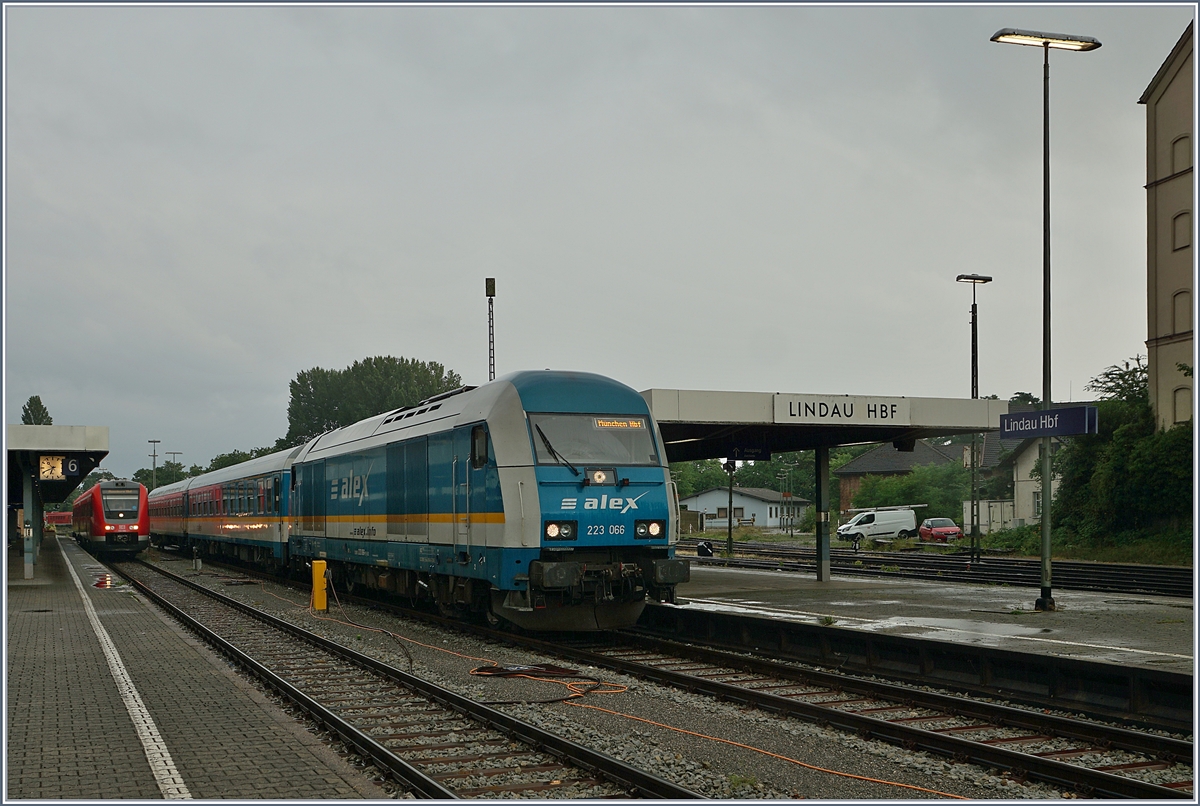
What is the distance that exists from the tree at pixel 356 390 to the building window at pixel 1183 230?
59.3 m

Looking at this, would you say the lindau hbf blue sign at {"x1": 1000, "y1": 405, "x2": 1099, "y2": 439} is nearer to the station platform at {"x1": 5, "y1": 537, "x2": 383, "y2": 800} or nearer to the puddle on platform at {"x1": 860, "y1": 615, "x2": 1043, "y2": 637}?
the puddle on platform at {"x1": 860, "y1": 615, "x2": 1043, "y2": 637}

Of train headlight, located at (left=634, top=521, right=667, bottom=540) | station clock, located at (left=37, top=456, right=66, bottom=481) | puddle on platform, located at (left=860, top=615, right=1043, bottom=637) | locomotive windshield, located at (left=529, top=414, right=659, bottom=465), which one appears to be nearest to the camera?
locomotive windshield, located at (left=529, top=414, right=659, bottom=465)

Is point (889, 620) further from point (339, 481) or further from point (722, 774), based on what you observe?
point (339, 481)

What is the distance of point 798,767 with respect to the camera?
8.05m

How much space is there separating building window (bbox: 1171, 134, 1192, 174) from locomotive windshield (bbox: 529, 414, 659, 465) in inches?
1327

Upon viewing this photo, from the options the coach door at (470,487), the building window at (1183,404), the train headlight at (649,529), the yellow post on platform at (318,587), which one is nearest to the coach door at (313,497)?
the yellow post on platform at (318,587)

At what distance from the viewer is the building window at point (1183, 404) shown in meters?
37.8

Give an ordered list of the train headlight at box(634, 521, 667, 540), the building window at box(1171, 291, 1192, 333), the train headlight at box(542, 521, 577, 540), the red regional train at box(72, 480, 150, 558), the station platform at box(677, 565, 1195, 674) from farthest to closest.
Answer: the red regional train at box(72, 480, 150, 558) → the building window at box(1171, 291, 1192, 333) → the train headlight at box(634, 521, 667, 540) → the train headlight at box(542, 521, 577, 540) → the station platform at box(677, 565, 1195, 674)

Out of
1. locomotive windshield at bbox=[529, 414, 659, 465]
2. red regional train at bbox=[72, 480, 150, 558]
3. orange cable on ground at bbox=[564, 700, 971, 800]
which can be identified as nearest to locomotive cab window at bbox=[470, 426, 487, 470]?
locomotive windshield at bbox=[529, 414, 659, 465]

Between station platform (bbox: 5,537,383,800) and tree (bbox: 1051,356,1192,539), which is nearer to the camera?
station platform (bbox: 5,537,383,800)

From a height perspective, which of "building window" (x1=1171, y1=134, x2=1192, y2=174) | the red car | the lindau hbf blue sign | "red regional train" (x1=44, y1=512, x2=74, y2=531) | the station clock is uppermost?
"building window" (x1=1171, y1=134, x2=1192, y2=174)

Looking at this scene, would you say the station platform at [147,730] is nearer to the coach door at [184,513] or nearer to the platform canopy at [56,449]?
the platform canopy at [56,449]

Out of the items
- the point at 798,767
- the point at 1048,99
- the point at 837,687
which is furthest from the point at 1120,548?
the point at 798,767

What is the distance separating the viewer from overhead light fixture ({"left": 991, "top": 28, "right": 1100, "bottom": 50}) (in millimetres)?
17016
